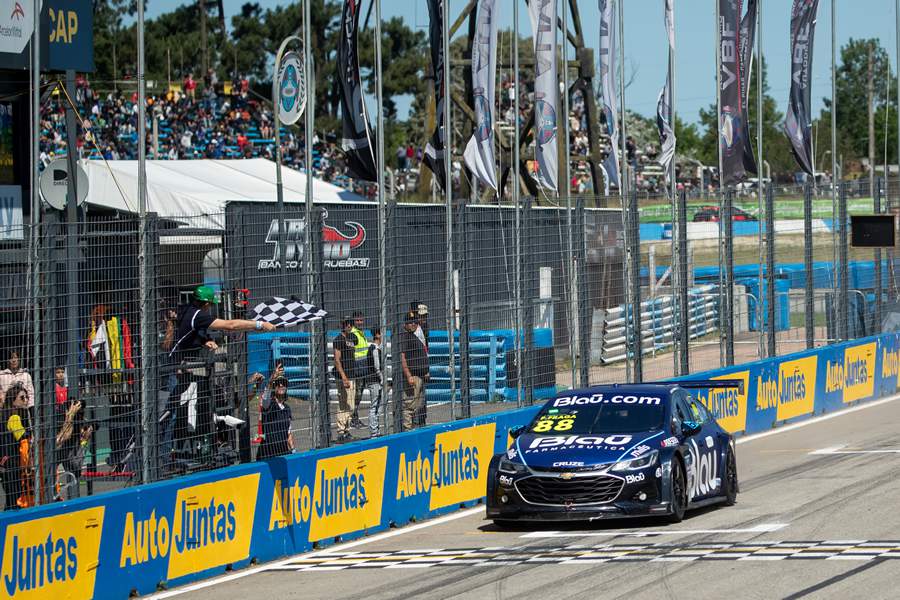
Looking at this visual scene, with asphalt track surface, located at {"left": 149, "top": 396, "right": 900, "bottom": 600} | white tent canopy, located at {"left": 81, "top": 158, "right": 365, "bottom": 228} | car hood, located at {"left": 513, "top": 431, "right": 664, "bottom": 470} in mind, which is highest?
white tent canopy, located at {"left": 81, "top": 158, "right": 365, "bottom": 228}

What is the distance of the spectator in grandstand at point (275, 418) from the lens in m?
13.8

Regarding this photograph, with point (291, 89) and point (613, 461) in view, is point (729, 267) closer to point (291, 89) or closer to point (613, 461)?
point (291, 89)

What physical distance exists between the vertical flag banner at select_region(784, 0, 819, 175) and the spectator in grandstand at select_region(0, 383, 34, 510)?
22221 millimetres

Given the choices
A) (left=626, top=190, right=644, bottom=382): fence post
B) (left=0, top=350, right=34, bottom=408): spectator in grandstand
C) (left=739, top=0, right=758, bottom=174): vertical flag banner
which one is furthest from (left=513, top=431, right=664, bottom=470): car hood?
(left=739, top=0, right=758, bottom=174): vertical flag banner

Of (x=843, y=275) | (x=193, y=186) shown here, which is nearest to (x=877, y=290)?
(x=843, y=275)

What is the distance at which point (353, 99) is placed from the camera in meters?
19.8

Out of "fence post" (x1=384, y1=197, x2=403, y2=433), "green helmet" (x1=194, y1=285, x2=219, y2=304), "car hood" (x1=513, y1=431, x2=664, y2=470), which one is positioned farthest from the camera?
"fence post" (x1=384, y1=197, x2=403, y2=433)

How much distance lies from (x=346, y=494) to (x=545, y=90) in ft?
40.1

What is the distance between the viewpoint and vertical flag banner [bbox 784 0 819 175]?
29938 mm

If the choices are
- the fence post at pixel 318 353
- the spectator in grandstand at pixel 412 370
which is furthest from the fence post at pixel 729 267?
the fence post at pixel 318 353

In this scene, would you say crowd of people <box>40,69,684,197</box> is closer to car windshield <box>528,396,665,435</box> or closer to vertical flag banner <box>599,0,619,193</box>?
vertical flag banner <box>599,0,619,193</box>

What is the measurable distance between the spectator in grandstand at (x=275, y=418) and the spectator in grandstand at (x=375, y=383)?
5.23 ft

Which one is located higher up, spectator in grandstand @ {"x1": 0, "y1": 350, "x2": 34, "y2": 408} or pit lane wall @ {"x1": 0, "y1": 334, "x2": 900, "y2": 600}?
spectator in grandstand @ {"x1": 0, "y1": 350, "x2": 34, "y2": 408}

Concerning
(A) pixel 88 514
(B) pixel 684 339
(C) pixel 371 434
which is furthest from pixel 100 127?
(A) pixel 88 514
